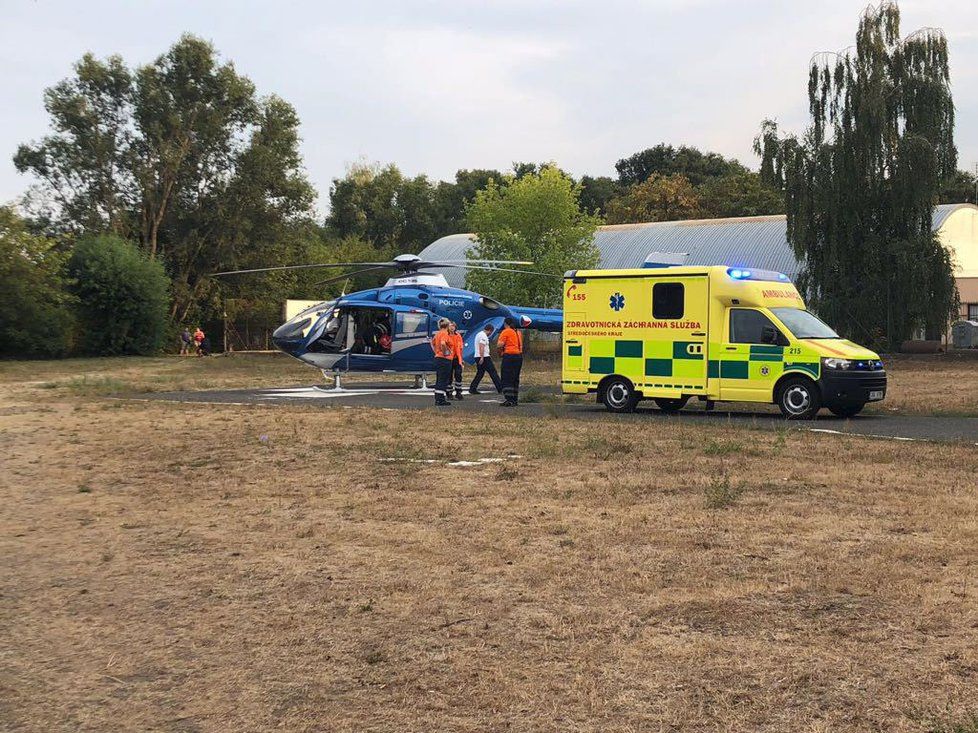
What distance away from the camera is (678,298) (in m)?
18.8

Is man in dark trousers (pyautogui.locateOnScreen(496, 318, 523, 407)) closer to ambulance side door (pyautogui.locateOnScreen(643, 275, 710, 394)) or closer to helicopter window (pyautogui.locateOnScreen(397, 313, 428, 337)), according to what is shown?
ambulance side door (pyautogui.locateOnScreen(643, 275, 710, 394))

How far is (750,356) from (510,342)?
209 inches

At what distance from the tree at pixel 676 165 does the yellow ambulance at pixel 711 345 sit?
69122 millimetres

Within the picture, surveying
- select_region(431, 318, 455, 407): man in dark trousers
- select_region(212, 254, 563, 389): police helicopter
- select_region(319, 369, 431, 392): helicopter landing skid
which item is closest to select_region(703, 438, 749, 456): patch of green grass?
select_region(431, 318, 455, 407): man in dark trousers

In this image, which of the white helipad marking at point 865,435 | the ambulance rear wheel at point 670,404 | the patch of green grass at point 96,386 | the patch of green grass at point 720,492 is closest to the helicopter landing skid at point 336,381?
the patch of green grass at point 96,386

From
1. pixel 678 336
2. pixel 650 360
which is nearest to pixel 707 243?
pixel 650 360

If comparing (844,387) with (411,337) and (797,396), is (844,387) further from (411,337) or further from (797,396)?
(411,337)

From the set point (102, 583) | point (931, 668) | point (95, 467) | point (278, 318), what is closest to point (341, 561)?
point (102, 583)

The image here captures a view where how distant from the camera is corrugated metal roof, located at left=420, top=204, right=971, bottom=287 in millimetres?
53062

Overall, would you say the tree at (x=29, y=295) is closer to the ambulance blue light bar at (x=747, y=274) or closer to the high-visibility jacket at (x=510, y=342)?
the high-visibility jacket at (x=510, y=342)

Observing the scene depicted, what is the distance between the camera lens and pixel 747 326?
59.8 ft

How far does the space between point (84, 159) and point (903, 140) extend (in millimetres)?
38772

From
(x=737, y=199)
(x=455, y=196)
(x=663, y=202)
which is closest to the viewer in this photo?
(x=737, y=199)

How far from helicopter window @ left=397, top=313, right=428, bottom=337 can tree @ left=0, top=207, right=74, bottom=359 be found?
29265 mm
